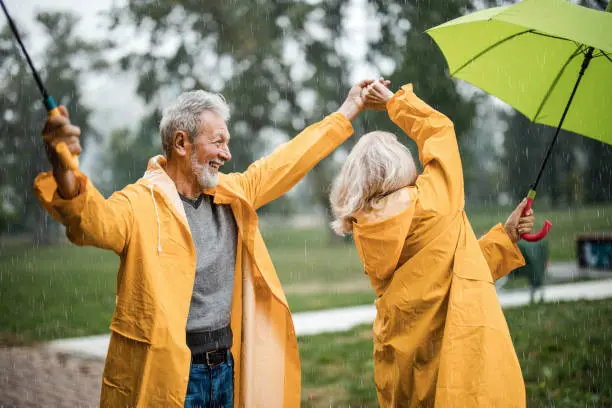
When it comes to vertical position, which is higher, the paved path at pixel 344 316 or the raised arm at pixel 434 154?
the raised arm at pixel 434 154

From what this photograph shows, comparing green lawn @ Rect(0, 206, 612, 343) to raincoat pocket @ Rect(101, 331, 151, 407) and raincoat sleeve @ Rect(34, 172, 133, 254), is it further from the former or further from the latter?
raincoat sleeve @ Rect(34, 172, 133, 254)

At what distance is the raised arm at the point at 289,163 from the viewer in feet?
11.0

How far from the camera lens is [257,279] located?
3.23 meters

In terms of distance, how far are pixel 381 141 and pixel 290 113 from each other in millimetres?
28498

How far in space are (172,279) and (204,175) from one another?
0.55 m

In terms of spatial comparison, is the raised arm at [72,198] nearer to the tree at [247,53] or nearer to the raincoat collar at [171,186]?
the raincoat collar at [171,186]

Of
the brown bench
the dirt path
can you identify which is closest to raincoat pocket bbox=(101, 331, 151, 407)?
the dirt path

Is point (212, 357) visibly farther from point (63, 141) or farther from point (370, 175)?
point (63, 141)

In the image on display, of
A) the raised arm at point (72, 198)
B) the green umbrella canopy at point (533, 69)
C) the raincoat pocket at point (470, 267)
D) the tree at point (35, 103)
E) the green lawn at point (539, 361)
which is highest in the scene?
the tree at point (35, 103)

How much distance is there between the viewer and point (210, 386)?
9.83 ft

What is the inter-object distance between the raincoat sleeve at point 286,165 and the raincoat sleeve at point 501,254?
103 cm

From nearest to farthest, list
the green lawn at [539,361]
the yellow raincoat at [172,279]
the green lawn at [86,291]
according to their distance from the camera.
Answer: the yellow raincoat at [172,279], the green lawn at [539,361], the green lawn at [86,291]

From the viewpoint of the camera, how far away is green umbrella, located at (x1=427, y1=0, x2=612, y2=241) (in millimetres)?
3658

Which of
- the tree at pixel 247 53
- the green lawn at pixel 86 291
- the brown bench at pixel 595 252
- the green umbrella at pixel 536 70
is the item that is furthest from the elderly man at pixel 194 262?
the tree at pixel 247 53
